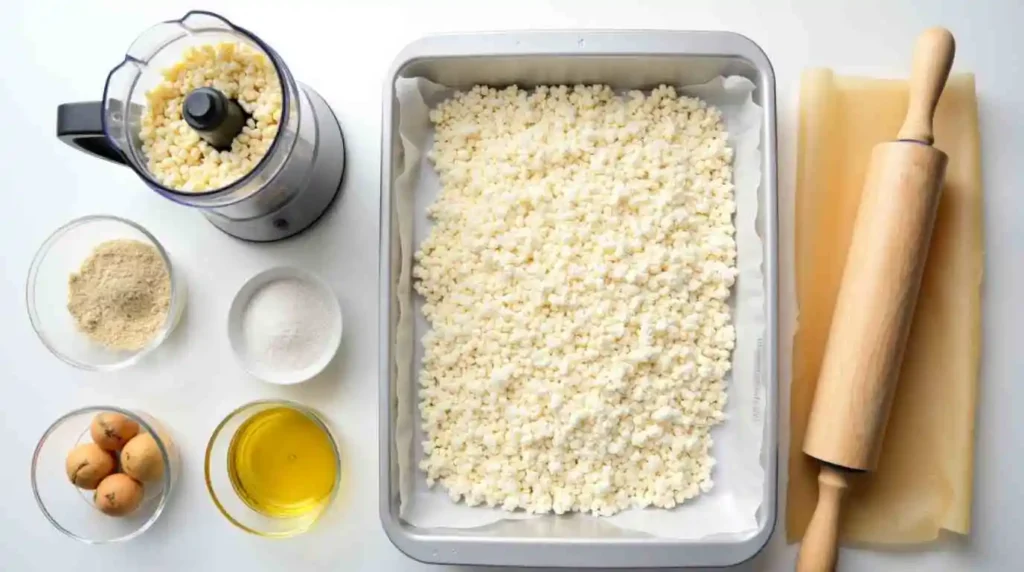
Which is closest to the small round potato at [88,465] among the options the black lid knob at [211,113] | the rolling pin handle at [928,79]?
the black lid knob at [211,113]

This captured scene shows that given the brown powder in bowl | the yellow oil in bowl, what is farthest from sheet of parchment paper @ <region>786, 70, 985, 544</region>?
the brown powder in bowl

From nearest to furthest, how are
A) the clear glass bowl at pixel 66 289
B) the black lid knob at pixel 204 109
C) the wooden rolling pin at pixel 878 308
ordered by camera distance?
the black lid knob at pixel 204 109, the wooden rolling pin at pixel 878 308, the clear glass bowl at pixel 66 289

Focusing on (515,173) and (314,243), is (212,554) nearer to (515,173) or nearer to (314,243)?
(314,243)

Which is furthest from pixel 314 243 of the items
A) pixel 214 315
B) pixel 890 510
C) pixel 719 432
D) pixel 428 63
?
pixel 890 510

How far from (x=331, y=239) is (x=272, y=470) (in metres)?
0.28

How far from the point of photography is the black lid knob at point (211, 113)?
30.1 inches

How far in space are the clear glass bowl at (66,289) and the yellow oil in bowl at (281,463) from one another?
0.54ft

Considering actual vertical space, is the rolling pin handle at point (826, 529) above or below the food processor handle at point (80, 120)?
below

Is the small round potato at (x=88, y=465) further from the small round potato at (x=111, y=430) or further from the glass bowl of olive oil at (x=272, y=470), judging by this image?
the glass bowl of olive oil at (x=272, y=470)

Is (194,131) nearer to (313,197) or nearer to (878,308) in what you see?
(313,197)

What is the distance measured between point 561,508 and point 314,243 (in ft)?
1.38

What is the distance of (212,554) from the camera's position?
3.22ft

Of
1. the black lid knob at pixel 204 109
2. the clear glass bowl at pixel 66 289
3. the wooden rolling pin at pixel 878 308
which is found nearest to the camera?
the black lid knob at pixel 204 109

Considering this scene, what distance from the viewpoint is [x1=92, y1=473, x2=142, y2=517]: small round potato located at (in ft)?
3.05
